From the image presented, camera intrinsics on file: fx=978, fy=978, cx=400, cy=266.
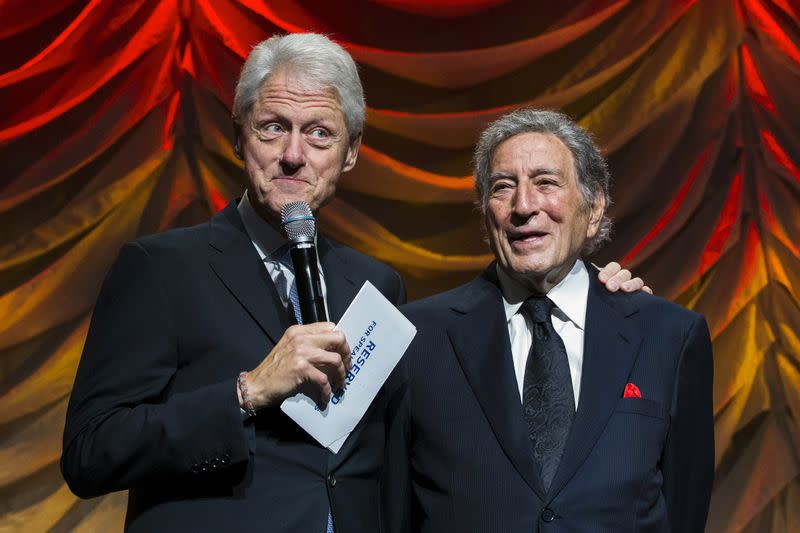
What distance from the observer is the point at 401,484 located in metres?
1.87

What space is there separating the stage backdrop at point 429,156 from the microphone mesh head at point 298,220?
1873 mm

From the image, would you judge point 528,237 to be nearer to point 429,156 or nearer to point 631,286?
point 631,286

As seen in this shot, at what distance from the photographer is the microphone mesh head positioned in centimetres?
155

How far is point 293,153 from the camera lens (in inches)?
67.3

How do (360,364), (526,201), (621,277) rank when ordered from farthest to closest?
(621,277)
(526,201)
(360,364)

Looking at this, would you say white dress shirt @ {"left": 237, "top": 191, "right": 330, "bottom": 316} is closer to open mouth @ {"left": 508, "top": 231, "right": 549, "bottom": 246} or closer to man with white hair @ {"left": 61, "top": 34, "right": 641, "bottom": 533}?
man with white hair @ {"left": 61, "top": 34, "right": 641, "bottom": 533}

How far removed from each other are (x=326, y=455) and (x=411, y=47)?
2265 mm

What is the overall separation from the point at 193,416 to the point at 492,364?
612 millimetres

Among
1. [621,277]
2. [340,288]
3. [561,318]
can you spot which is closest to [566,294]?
[561,318]

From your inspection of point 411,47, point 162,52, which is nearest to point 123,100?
point 162,52

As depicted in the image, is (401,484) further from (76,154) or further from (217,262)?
(76,154)

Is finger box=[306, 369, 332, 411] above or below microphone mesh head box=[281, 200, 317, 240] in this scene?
below

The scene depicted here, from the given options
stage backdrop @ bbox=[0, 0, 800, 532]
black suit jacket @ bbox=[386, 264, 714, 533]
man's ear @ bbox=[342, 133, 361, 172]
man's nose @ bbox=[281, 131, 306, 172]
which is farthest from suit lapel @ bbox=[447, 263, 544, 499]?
stage backdrop @ bbox=[0, 0, 800, 532]

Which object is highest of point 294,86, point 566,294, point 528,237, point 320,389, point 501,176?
point 294,86
